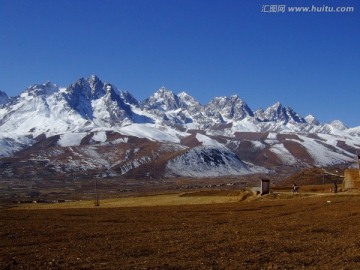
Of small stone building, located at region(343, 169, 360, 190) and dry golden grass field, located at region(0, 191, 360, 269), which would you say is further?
small stone building, located at region(343, 169, 360, 190)

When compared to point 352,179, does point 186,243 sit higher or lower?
lower

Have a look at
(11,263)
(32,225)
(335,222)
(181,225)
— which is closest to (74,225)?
(32,225)

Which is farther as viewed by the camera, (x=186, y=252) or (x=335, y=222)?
(x=335, y=222)

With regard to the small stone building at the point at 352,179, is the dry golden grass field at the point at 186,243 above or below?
below

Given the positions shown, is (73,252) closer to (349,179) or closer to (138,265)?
(138,265)

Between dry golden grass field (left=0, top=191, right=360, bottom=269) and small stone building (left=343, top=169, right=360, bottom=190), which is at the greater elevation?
small stone building (left=343, top=169, right=360, bottom=190)

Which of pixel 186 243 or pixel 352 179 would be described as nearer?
pixel 186 243

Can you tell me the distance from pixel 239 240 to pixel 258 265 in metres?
5.32

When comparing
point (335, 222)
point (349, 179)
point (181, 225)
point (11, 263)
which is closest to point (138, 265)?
point (11, 263)

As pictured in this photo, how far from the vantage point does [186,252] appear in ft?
62.5

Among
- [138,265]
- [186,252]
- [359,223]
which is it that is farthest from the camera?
[359,223]

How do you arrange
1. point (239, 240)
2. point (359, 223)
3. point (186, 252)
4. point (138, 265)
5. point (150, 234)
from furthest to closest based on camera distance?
1. point (359, 223)
2. point (150, 234)
3. point (239, 240)
4. point (186, 252)
5. point (138, 265)

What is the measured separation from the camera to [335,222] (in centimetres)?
2872

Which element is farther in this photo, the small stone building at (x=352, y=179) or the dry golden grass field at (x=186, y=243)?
the small stone building at (x=352, y=179)
